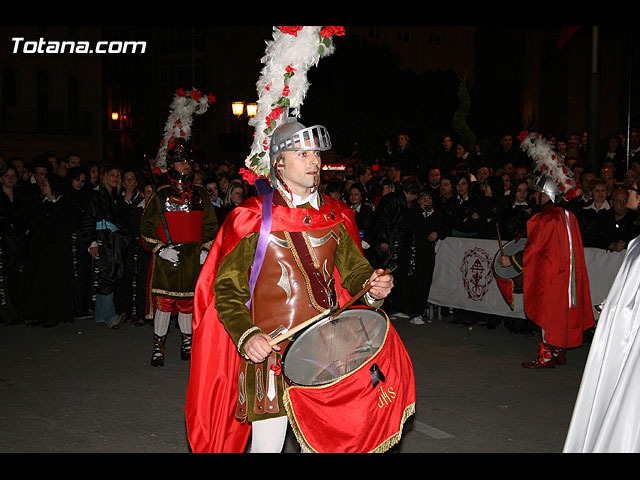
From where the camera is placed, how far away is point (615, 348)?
3.31m

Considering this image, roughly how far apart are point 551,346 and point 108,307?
5.76 metres

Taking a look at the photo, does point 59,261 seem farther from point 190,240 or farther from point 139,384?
point 139,384

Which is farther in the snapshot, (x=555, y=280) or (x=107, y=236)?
(x=107, y=236)

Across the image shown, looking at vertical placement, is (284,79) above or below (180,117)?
below

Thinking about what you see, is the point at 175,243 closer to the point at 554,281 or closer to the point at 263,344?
the point at 554,281

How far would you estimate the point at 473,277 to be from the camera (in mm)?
10297

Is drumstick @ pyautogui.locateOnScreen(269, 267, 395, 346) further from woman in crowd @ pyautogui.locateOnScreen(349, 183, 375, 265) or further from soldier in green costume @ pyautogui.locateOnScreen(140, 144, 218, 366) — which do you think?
woman in crowd @ pyautogui.locateOnScreen(349, 183, 375, 265)

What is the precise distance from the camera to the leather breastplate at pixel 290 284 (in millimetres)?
3807

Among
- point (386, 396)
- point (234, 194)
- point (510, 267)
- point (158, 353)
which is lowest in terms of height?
point (158, 353)

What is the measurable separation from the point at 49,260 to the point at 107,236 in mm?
927

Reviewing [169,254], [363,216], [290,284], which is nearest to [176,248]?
[169,254]

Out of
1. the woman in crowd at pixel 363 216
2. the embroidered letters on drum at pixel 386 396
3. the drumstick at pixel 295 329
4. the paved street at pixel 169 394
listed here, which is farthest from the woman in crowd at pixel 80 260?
the embroidered letters on drum at pixel 386 396

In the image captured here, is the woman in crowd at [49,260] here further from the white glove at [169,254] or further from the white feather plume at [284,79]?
the white feather plume at [284,79]
